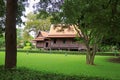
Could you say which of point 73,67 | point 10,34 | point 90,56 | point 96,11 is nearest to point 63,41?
point 90,56

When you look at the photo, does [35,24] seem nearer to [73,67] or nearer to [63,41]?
[63,41]

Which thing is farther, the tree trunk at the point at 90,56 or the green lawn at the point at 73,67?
the tree trunk at the point at 90,56

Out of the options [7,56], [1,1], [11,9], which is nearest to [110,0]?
[11,9]

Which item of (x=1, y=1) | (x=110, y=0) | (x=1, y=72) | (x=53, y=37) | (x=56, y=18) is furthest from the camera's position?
(x=53, y=37)

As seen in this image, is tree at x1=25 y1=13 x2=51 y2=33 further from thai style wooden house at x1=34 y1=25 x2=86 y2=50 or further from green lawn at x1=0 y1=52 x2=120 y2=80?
green lawn at x1=0 y1=52 x2=120 y2=80

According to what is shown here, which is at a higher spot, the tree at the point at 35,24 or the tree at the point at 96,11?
the tree at the point at 96,11

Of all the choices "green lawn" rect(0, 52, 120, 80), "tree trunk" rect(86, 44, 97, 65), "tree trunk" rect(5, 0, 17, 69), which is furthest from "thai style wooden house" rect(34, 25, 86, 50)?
"tree trunk" rect(5, 0, 17, 69)

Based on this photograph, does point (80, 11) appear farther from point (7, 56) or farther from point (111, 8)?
point (7, 56)

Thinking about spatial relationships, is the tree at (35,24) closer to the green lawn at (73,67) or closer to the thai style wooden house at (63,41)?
the thai style wooden house at (63,41)

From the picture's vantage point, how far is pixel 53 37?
5759cm

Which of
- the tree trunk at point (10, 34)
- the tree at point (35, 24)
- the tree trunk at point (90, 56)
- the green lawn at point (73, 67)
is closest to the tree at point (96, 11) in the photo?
the tree trunk at point (10, 34)

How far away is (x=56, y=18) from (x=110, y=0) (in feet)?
11.8

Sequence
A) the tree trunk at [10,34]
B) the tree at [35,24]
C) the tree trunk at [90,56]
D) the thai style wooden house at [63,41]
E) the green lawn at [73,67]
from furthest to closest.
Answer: the tree at [35,24], the thai style wooden house at [63,41], the tree trunk at [90,56], the green lawn at [73,67], the tree trunk at [10,34]

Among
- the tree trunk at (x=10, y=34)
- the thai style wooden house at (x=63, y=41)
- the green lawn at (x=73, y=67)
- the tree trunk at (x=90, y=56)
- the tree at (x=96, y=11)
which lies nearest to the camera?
the tree trunk at (x=10, y=34)
